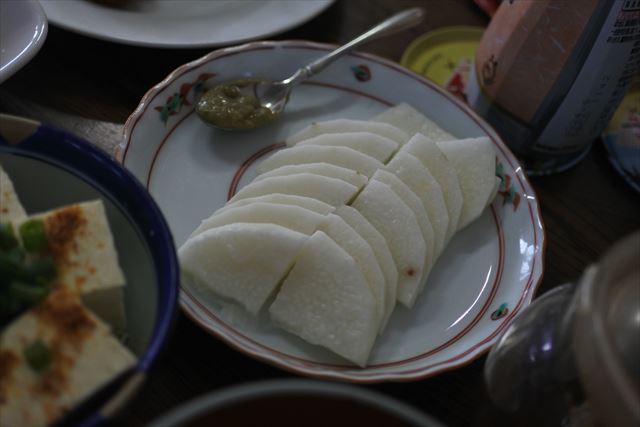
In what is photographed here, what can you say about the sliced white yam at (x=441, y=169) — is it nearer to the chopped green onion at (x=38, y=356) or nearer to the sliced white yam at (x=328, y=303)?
the sliced white yam at (x=328, y=303)

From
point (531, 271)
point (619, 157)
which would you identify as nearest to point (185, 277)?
point (531, 271)

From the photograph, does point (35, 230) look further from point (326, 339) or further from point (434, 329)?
point (434, 329)

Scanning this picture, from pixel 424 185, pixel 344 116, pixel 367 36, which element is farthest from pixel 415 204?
pixel 367 36

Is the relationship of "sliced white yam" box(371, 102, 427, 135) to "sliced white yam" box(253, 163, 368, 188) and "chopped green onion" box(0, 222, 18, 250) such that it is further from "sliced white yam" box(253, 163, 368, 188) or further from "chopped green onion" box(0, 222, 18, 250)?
"chopped green onion" box(0, 222, 18, 250)

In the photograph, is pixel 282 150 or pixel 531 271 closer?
pixel 531 271

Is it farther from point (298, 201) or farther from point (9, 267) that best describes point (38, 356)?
point (298, 201)

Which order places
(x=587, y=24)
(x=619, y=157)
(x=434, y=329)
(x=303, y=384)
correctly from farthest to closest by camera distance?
(x=619, y=157)
(x=587, y=24)
(x=434, y=329)
(x=303, y=384)
